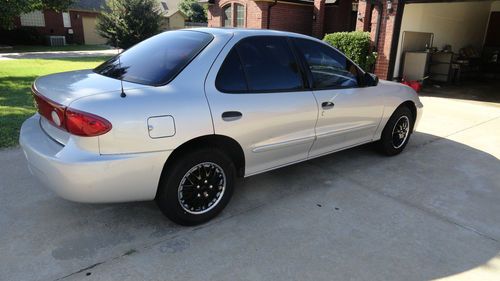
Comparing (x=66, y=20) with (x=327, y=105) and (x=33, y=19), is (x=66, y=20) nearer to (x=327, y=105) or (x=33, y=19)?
(x=33, y=19)

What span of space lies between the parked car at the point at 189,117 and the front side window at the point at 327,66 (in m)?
0.01

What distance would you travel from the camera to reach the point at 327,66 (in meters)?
4.18

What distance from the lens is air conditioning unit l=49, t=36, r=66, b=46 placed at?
28656 millimetres

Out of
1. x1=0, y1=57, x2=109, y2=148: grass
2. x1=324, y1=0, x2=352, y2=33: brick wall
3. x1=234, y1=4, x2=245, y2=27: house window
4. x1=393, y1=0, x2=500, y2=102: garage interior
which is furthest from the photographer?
x1=234, y1=4, x2=245, y2=27: house window

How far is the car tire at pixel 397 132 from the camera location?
509 cm

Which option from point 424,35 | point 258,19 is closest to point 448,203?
point 424,35

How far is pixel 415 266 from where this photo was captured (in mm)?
2891

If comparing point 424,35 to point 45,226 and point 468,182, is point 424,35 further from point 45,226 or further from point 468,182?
point 45,226

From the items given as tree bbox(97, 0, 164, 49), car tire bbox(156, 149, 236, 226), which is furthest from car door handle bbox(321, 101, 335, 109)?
tree bbox(97, 0, 164, 49)

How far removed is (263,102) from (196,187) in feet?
3.20

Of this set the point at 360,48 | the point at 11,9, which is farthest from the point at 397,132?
the point at 11,9

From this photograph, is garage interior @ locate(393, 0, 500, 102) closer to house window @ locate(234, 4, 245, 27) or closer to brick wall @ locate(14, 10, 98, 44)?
house window @ locate(234, 4, 245, 27)

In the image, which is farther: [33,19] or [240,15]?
[33,19]

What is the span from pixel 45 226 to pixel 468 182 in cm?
457
